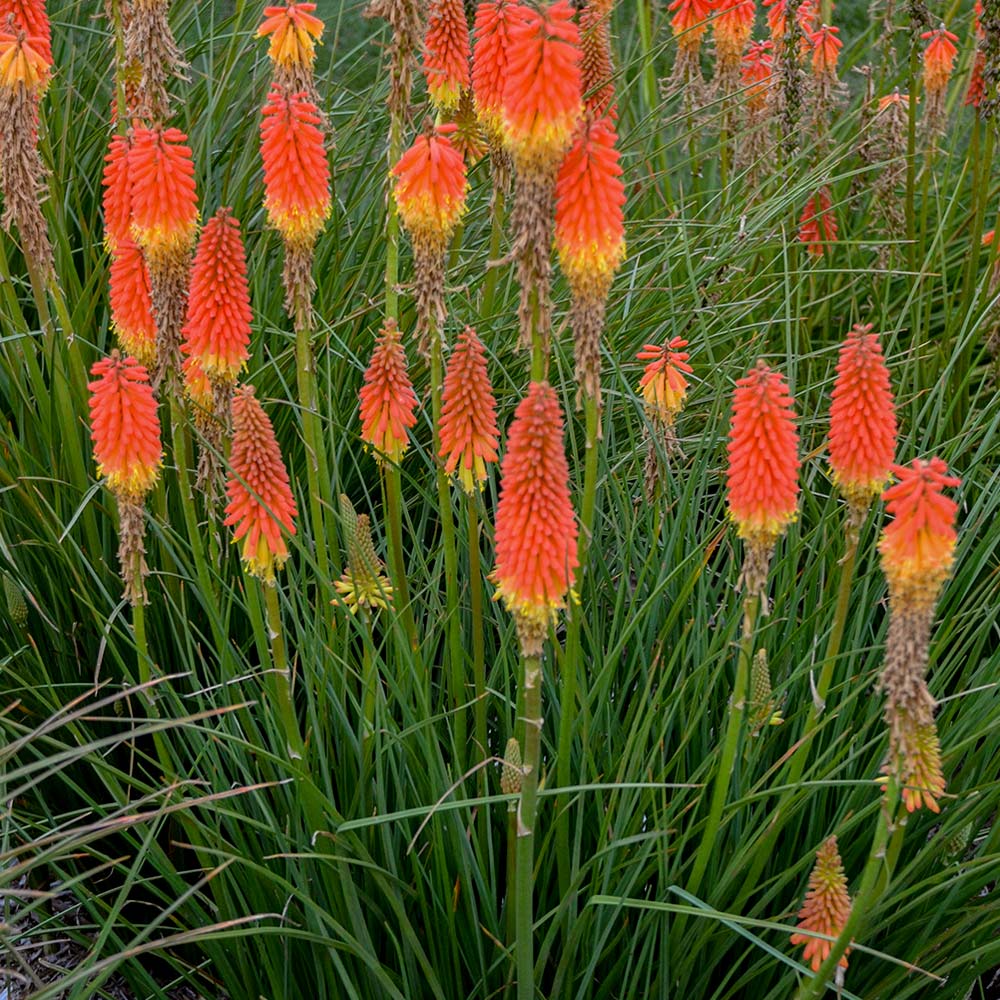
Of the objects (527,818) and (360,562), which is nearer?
(527,818)

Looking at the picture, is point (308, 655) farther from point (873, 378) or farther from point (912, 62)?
point (912, 62)

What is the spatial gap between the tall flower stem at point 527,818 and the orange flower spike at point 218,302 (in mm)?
872

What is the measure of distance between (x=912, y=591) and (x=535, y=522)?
23.3 inches

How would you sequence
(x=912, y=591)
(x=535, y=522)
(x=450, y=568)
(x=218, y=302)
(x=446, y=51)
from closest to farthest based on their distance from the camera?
(x=912, y=591), (x=535, y=522), (x=218, y=302), (x=450, y=568), (x=446, y=51)

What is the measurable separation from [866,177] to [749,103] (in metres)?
0.80

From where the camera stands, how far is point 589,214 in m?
2.25

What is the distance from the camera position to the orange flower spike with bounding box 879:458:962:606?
6.78 ft

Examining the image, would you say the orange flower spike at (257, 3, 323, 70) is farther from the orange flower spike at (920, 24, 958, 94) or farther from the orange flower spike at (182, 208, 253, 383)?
the orange flower spike at (920, 24, 958, 94)

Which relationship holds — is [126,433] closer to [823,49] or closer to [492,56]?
[492,56]

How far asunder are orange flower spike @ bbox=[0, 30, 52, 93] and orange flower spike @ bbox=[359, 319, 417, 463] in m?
0.94

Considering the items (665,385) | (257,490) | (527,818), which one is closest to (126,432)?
(257,490)

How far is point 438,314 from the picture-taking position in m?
2.68

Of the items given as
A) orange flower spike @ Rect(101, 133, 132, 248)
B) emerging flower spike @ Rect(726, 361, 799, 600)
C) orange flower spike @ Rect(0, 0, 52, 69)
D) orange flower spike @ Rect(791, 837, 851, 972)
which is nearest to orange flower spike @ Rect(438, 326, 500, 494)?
emerging flower spike @ Rect(726, 361, 799, 600)

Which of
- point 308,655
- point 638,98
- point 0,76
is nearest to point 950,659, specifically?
point 308,655
